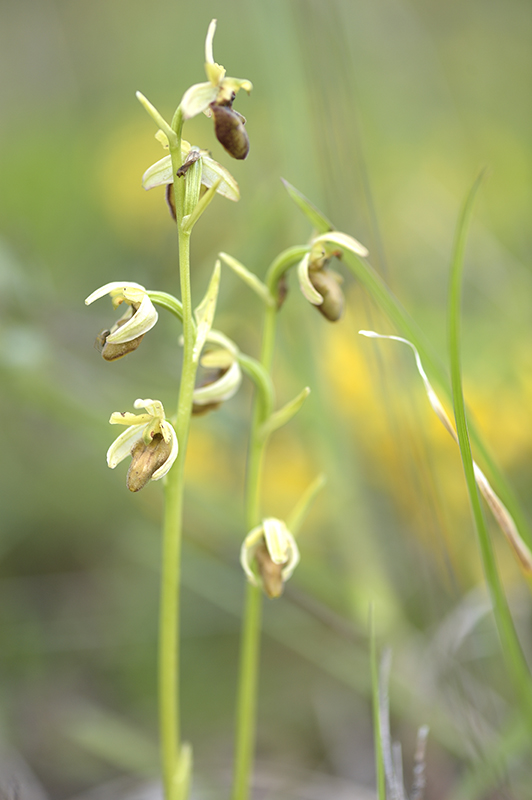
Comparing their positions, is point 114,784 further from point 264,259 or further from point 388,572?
point 264,259

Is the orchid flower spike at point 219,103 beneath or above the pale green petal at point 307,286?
above

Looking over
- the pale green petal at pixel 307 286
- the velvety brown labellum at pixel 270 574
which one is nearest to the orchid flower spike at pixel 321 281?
the pale green petal at pixel 307 286

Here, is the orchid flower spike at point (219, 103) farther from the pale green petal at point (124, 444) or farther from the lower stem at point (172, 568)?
the pale green petal at point (124, 444)

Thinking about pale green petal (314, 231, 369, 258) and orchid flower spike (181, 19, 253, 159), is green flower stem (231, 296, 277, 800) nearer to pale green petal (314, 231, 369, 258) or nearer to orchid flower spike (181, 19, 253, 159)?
pale green petal (314, 231, 369, 258)

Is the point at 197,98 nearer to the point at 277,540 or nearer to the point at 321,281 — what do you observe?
the point at 321,281

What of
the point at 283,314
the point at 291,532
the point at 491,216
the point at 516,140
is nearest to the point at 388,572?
the point at 283,314

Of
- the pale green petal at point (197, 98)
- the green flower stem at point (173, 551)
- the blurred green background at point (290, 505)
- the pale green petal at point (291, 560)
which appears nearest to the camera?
the pale green petal at point (197, 98)
